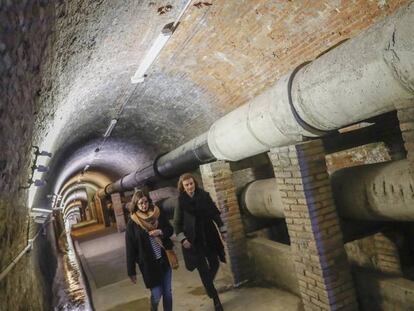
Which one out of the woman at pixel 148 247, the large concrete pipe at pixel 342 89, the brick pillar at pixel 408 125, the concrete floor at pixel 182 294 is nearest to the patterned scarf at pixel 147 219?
the woman at pixel 148 247

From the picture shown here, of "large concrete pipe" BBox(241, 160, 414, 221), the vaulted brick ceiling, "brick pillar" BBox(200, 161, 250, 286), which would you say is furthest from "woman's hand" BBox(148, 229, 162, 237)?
"large concrete pipe" BBox(241, 160, 414, 221)

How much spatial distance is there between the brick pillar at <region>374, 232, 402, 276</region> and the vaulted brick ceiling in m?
2.83

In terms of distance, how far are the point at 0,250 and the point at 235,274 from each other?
372 centimetres

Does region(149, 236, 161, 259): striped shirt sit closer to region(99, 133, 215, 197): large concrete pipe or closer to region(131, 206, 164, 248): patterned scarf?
region(131, 206, 164, 248): patterned scarf

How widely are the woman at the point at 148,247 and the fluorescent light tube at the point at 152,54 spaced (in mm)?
2349

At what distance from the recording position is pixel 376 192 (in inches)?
137

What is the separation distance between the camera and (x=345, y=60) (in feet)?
9.37

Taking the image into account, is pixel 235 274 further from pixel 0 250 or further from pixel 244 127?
pixel 0 250

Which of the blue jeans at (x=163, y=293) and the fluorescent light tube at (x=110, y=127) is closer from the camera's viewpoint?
the blue jeans at (x=163, y=293)

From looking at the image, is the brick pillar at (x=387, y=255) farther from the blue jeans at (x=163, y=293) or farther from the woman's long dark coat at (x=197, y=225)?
the blue jeans at (x=163, y=293)

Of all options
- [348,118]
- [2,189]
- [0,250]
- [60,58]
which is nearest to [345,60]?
[348,118]

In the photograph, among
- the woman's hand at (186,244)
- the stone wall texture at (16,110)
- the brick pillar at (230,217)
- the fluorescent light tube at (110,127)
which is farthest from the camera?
the fluorescent light tube at (110,127)

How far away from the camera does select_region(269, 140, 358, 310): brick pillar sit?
12.7 ft

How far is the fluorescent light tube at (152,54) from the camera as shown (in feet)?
16.4
